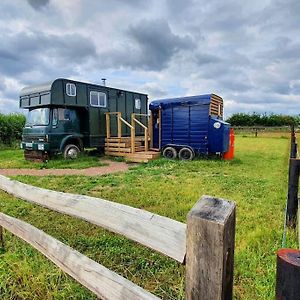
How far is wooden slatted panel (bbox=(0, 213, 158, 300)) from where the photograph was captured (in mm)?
1535

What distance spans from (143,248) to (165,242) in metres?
2.28

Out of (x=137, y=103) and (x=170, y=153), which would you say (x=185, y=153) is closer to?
(x=170, y=153)

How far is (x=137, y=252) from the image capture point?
3414 millimetres

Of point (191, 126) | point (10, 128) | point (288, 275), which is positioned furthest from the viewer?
point (10, 128)

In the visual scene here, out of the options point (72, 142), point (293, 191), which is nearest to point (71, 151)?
point (72, 142)

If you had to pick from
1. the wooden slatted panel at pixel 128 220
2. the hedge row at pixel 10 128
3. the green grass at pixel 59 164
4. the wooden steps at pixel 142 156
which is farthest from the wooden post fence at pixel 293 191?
the hedge row at pixel 10 128

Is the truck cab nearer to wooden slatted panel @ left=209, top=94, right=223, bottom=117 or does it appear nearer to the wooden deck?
the wooden deck

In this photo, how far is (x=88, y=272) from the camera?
6.05ft

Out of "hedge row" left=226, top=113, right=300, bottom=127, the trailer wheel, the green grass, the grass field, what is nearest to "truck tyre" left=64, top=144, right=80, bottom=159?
the green grass

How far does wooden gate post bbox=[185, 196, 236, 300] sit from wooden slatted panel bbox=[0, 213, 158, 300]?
0.37 m

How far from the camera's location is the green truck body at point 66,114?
1255 cm

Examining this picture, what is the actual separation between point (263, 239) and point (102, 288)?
249 centimetres

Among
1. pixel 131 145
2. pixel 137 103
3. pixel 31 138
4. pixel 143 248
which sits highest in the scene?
pixel 137 103

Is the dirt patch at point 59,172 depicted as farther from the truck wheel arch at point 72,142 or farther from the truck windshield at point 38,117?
the truck windshield at point 38,117
